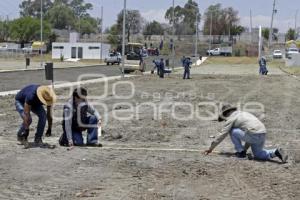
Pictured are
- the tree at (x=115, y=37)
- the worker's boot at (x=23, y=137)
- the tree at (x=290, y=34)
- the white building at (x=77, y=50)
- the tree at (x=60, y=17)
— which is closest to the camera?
the worker's boot at (x=23, y=137)

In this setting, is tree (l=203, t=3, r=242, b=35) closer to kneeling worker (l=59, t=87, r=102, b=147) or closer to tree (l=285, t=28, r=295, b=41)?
tree (l=285, t=28, r=295, b=41)

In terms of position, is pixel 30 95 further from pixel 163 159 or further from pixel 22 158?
pixel 163 159

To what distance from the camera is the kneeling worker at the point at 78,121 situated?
11.4 metres

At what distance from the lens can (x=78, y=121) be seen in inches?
462

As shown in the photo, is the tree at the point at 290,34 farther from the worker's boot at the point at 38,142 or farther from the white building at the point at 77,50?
the worker's boot at the point at 38,142

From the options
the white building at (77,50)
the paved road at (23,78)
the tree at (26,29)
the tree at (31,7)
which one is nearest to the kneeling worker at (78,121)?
the paved road at (23,78)

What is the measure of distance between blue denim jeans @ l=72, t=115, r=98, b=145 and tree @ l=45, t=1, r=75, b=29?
16285 centimetres

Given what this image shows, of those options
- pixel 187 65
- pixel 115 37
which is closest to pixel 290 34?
pixel 115 37

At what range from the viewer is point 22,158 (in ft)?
35.0

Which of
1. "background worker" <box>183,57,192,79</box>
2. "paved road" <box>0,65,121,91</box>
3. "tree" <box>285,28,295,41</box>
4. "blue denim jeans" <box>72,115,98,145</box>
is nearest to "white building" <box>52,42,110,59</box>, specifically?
"paved road" <box>0,65,121,91</box>

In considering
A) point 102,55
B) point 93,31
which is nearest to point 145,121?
point 102,55

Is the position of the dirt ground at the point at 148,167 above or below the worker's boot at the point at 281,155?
below

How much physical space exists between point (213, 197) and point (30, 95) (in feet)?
16.0

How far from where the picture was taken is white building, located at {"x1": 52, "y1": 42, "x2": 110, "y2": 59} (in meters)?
96.1
